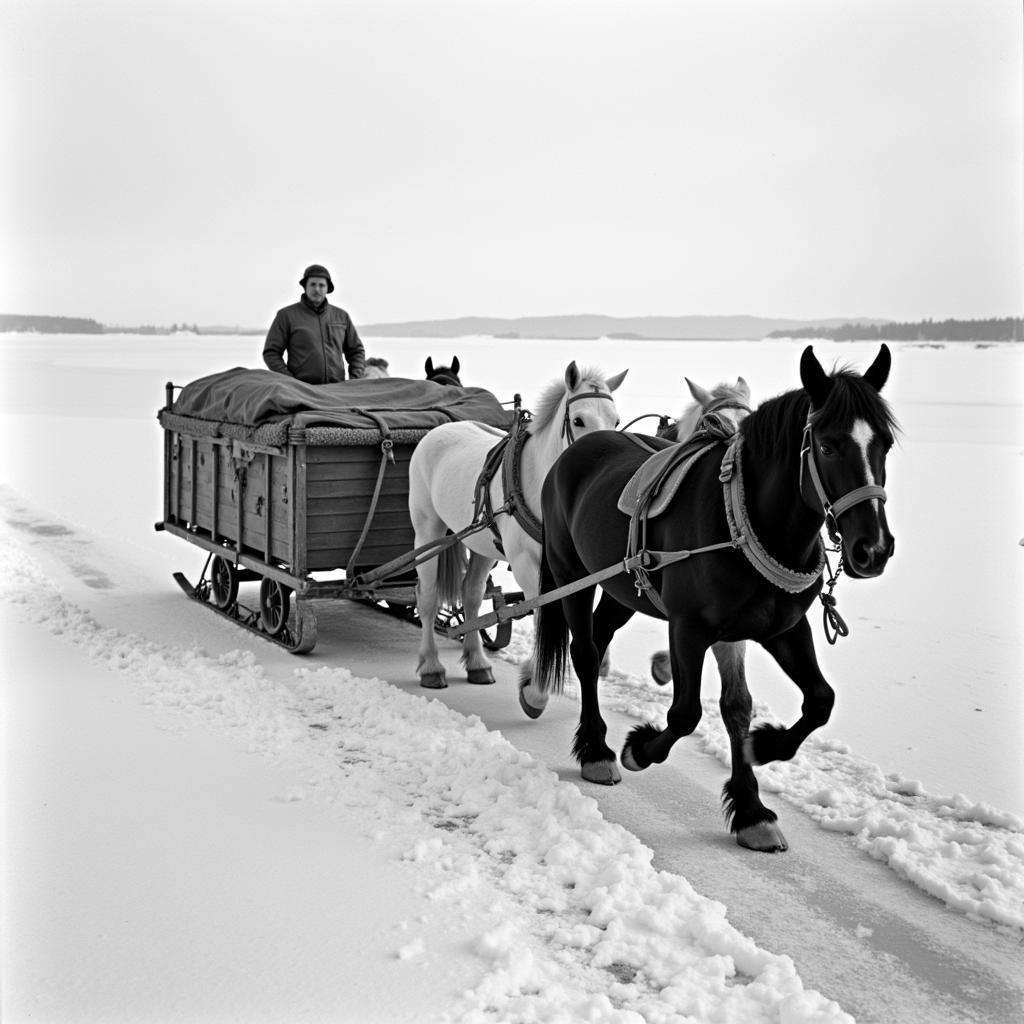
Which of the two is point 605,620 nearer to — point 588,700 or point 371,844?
point 588,700

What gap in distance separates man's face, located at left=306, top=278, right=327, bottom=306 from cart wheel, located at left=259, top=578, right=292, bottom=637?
2212 millimetres

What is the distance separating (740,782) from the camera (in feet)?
14.1

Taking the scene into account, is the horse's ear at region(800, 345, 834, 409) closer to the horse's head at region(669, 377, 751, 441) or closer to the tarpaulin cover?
the horse's head at region(669, 377, 751, 441)

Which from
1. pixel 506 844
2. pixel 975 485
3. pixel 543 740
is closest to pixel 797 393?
pixel 506 844

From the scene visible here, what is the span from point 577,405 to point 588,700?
159cm

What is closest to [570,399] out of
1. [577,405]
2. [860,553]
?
[577,405]

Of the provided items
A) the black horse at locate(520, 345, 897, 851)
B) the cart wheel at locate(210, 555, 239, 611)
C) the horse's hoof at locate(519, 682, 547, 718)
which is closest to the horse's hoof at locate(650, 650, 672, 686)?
the horse's hoof at locate(519, 682, 547, 718)

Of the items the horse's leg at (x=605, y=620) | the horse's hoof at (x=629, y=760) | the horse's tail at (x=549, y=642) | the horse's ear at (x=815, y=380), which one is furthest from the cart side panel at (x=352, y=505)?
the horse's ear at (x=815, y=380)

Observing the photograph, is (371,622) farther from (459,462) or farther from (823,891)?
(823,891)

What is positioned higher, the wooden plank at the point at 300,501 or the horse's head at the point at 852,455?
the horse's head at the point at 852,455

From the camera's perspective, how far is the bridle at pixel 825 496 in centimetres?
351

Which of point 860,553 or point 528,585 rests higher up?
point 860,553

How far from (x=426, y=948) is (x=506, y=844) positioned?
86 centimetres

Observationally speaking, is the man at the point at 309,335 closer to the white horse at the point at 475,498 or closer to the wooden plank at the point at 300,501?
the wooden plank at the point at 300,501
